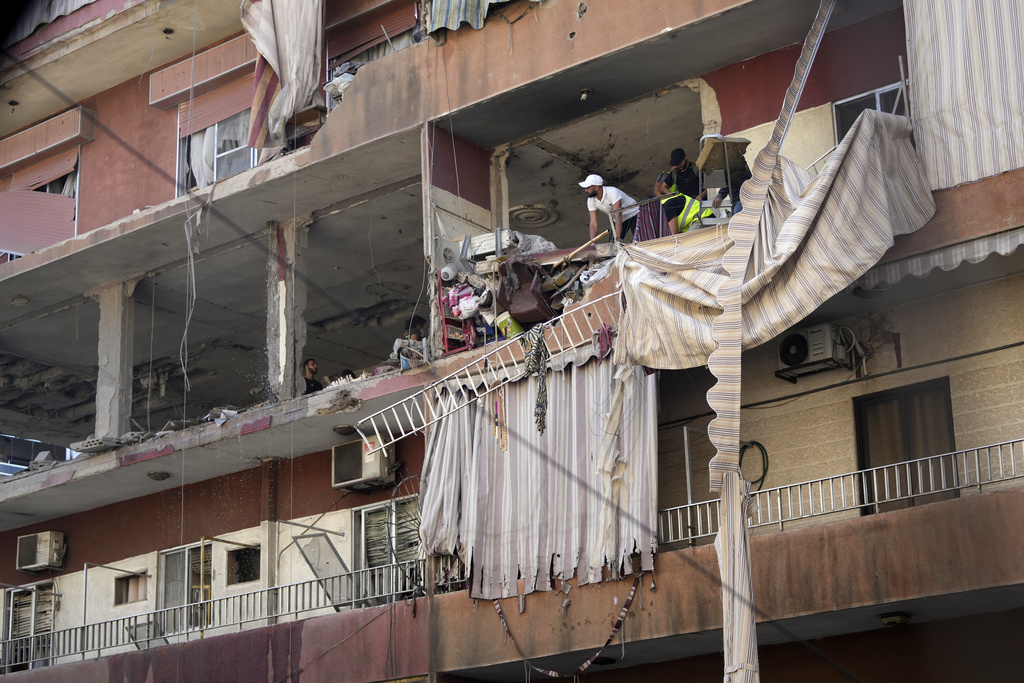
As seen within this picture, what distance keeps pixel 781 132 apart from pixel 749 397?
11.0 feet

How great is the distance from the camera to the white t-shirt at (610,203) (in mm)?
14805

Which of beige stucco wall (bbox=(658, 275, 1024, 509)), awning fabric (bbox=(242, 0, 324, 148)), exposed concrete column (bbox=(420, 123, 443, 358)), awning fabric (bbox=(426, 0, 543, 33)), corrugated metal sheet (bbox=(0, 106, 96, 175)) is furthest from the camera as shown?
corrugated metal sheet (bbox=(0, 106, 96, 175))

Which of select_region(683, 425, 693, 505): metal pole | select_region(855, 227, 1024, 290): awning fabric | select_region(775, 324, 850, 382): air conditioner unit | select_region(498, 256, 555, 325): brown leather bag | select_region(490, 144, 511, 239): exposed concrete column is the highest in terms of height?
select_region(490, 144, 511, 239): exposed concrete column

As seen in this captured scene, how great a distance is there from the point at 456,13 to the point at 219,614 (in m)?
8.95

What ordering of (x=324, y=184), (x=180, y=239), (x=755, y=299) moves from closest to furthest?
(x=755, y=299), (x=324, y=184), (x=180, y=239)

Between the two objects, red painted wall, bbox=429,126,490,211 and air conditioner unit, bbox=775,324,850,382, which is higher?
red painted wall, bbox=429,126,490,211

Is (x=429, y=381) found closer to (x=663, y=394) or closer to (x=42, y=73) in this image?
(x=663, y=394)

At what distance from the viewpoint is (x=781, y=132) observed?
12.0 m

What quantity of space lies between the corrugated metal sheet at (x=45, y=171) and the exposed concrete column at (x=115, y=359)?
253 centimetres

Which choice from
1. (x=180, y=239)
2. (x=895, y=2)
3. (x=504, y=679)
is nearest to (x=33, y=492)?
(x=180, y=239)

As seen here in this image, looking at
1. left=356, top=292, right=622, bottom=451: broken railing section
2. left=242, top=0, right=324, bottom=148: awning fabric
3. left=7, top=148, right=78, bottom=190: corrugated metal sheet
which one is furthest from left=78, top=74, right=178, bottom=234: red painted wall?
left=356, top=292, right=622, bottom=451: broken railing section

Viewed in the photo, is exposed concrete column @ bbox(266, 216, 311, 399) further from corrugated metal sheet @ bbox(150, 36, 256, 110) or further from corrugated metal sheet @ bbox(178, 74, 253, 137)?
corrugated metal sheet @ bbox(150, 36, 256, 110)

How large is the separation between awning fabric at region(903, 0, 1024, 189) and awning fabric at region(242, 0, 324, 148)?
8.98 meters

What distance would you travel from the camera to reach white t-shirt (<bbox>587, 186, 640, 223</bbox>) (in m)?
Result: 14.8
